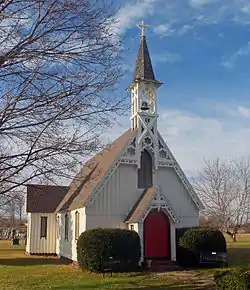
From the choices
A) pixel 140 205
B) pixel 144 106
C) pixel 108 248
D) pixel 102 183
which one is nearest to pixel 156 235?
pixel 140 205

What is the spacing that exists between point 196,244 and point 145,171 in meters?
5.17

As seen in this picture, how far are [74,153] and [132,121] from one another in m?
14.8

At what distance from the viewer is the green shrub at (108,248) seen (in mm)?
18594

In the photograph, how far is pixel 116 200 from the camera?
72.3 feet

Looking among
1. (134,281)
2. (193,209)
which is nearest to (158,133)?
(193,209)

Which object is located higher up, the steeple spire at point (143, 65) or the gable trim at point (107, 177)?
the steeple spire at point (143, 65)

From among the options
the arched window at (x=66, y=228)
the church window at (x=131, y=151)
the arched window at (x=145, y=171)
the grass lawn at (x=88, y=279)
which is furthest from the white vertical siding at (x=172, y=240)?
the arched window at (x=66, y=228)

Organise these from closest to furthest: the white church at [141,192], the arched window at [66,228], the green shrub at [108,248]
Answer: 1. the green shrub at [108,248]
2. the white church at [141,192]
3. the arched window at [66,228]

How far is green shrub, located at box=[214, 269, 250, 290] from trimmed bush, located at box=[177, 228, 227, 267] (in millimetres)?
8303

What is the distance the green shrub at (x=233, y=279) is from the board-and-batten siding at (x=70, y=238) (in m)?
10.5

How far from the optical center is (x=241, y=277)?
37.1 feet

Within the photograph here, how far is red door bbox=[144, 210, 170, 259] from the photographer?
835 inches

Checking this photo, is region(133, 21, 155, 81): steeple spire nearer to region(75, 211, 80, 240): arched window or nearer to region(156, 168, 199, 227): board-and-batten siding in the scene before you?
region(156, 168, 199, 227): board-and-batten siding

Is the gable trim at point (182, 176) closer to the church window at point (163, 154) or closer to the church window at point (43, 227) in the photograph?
the church window at point (163, 154)
